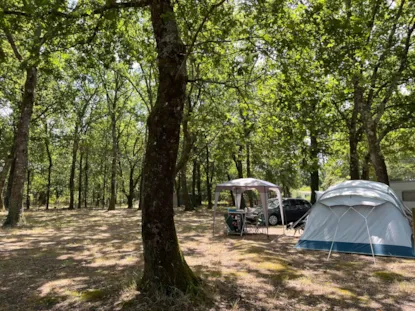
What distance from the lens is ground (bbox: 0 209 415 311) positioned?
14.5 ft

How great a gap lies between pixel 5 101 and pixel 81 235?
15405 millimetres

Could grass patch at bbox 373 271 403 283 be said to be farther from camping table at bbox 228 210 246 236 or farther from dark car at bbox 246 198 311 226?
dark car at bbox 246 198 311 226

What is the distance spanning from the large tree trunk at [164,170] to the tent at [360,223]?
5294mm

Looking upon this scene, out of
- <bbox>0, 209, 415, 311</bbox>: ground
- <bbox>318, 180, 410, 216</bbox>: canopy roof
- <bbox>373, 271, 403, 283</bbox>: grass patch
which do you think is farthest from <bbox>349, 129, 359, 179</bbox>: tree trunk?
<bbox>373, 271, 403, 283</bbox>: grass patch

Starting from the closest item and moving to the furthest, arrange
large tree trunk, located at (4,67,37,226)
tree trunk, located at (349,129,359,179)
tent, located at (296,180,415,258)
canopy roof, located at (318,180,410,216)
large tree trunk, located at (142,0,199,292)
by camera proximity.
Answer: large tree trunk, located at (142,0,199,292) → tent, located at (296,180,415,258) → canopy roof, located at (318,180,410,216) → large tree trunk, located at (4,67,37,226) → tree trunk, located at (349,129,359,179)

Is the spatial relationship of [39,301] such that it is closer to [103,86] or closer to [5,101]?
[5,101]

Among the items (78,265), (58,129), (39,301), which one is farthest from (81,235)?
(58,129)

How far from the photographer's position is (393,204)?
828 cm

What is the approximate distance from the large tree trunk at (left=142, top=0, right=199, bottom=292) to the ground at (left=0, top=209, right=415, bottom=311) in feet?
1.16

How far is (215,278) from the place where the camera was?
5.61m

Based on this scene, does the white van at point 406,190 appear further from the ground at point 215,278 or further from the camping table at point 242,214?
the ground at point 215,278

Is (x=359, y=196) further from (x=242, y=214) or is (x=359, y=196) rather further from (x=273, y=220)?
(x=273, y=220)

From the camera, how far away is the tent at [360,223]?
8.00 metres

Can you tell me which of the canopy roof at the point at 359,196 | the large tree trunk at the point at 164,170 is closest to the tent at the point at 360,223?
the canopy roof at the point at 359,196
